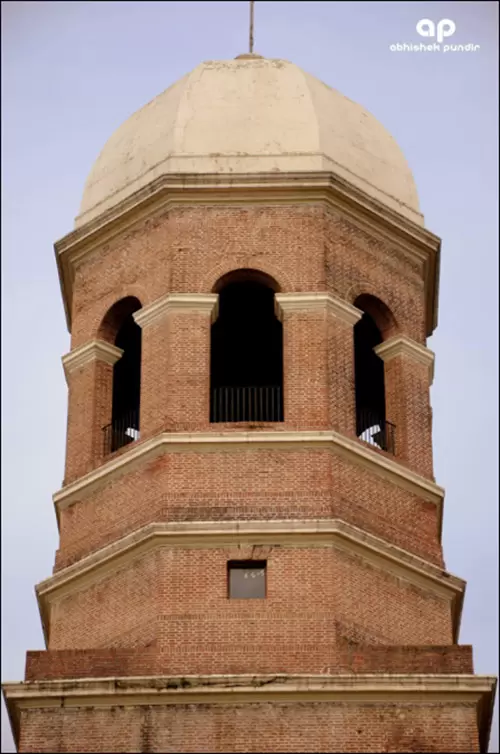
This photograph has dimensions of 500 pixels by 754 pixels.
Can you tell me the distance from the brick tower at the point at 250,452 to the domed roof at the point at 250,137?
2.0 inches

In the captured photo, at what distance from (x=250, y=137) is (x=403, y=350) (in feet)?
14.7

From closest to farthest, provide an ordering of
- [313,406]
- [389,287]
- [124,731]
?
[124,731]
[313,406]
[389,287]

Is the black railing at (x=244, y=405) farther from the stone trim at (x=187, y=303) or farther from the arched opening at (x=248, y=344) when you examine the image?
the stone trim at (x=187, y=303)

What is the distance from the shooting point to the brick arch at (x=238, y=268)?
4212 cm

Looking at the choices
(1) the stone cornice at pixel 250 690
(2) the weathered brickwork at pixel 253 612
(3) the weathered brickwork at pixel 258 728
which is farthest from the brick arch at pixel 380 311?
(3) the weathered brickwork at pixel 258 728

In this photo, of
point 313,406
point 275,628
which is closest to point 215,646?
point 275,628

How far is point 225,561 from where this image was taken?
129 feet

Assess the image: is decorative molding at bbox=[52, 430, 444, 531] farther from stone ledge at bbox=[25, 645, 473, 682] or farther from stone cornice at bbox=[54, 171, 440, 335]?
stone cornice at bbox=[54, 171, 440, 335]

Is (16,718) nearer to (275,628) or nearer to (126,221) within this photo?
(275,628)

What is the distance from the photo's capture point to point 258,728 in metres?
37.1

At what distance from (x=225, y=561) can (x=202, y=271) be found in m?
5.49

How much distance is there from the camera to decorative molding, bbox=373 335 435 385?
43219 millimetres

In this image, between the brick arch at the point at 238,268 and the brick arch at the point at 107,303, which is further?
the brick arch at the point at 107,303

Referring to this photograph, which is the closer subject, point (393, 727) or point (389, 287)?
point (393, 727)
